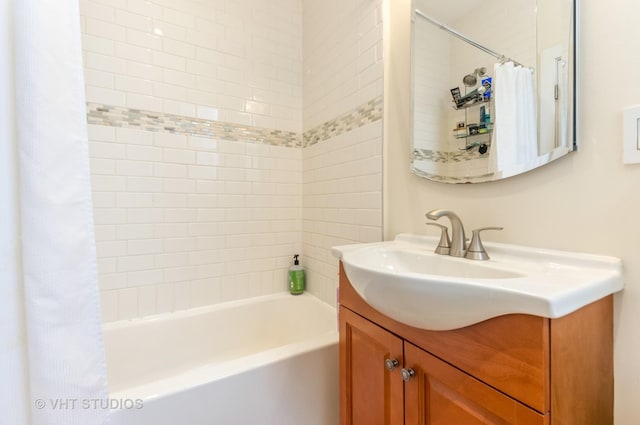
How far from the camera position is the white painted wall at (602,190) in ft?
2.02

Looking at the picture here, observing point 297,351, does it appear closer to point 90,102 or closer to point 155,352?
point 155,352

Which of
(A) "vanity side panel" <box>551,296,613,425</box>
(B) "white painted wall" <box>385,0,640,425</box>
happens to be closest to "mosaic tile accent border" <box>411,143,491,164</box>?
(B) "white painted wall" <box>385,0,640,425</box>

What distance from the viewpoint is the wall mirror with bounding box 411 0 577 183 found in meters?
0.73

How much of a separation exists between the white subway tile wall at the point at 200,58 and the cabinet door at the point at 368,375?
1.35 meters

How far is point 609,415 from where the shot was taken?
64 cm

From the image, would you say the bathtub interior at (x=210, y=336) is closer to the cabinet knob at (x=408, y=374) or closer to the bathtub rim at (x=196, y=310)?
the bathtub rim at (x=196, y=310)

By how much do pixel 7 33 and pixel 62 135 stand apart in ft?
0.75

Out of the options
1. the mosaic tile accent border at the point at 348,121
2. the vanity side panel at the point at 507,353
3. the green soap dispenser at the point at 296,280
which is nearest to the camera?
the vanity side panel at the point at 507,353

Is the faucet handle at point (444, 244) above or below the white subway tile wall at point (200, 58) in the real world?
below

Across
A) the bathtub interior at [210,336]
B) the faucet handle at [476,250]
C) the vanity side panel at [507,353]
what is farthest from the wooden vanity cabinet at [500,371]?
the bathtub interior at [210,336]

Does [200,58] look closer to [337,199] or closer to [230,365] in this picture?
[337,199]

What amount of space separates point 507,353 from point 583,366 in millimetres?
180

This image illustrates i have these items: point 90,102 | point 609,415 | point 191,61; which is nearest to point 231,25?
point 191,61

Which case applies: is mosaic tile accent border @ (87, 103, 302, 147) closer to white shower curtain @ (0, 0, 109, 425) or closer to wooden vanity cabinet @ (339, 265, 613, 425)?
white shower curtain @ (0, 0, 109, 425)
